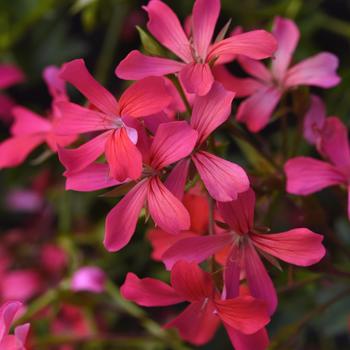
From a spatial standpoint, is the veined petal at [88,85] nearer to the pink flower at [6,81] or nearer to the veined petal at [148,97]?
the veined petal at [148,97]

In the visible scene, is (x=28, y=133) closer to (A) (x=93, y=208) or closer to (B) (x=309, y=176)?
(B) (x=309, y=176)

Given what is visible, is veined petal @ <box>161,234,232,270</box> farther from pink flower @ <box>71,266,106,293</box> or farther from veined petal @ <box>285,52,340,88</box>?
pink flower @ <box>71,266,106,293</box>

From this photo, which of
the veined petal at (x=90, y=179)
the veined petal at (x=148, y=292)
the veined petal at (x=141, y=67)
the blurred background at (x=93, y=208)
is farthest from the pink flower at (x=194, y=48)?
the blurred background at (x=93, y=208)

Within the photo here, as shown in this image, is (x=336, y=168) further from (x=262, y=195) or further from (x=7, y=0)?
(x=7, y=0)

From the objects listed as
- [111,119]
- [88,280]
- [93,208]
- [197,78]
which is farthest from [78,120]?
[93,208]

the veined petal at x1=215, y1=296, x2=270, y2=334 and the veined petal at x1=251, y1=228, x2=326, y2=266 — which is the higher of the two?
the veined petal at x1=251, y1=228, x2=326, y2=266

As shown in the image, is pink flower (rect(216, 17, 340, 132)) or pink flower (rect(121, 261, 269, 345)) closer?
pink flower (rect(121, 261, 269, 345))

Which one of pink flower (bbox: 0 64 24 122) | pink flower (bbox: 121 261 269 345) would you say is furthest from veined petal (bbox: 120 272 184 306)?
pink flower (bbox: 0 64 24 122)

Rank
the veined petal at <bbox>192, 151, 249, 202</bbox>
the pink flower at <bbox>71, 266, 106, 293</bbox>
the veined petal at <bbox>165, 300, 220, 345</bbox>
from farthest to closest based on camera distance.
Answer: the pink flower at <bbox>71, 266, 106, 293</bbox>, the veined petal at <bbox>165, 300, 220, 345</bbox>, the veined petal at <bbox>192, 151, 249, 202</bbox>
